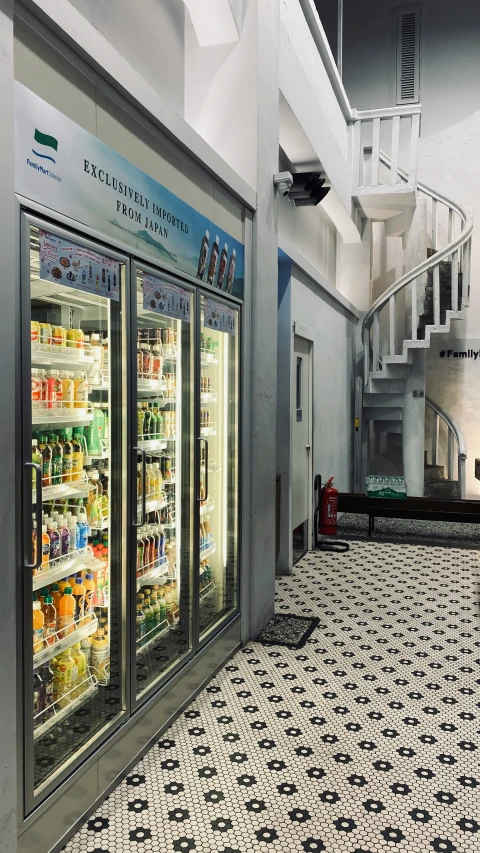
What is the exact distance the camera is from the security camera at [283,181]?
4.49m

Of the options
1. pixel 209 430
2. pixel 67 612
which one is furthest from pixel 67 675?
pixel 209 430

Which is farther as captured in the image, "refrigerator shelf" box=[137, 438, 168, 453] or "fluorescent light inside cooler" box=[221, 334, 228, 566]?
"fluorescent light inside cooler" box=[221, 334, 228, 566]

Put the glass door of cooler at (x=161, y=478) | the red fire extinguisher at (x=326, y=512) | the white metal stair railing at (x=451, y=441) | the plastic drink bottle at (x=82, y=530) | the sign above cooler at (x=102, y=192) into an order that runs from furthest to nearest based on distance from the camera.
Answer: the white metal stair railing at (x=451, y=441) → the red fire extinguisher at (x=326, y=512) → the glass door of cooler at (x=161, y=478) → the plastic drink bottle at (x=82, y=530) → the sign above cooler at (x=102, y=192)

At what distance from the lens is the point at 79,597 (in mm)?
2592

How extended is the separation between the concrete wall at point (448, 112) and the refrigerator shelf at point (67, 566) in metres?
8.59

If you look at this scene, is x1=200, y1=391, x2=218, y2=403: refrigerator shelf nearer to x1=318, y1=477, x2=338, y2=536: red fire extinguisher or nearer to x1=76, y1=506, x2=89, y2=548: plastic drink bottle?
x1=76, y1=506, x2=89, y2=548: plastic drink bottle

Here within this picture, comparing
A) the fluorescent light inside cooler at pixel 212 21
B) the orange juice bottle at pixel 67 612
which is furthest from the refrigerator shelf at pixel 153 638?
the fluorescent light inside cooler at pixel 212 21

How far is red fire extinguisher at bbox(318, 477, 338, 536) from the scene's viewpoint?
716 cm

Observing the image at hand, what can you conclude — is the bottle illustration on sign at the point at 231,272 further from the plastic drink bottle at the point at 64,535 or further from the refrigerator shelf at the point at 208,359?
the plastic drink bottle at the point at 64,535

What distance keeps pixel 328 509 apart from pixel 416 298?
3370 millimetres

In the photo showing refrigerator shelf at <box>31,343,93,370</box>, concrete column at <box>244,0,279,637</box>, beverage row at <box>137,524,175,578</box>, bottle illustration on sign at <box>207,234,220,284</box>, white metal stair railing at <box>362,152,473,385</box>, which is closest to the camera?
refrigerator shelf at <box>31,343,93,370</box>

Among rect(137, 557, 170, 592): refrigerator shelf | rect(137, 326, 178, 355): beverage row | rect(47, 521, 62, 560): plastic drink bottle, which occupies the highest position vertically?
rect(137, 326, 178, 355): beverage row

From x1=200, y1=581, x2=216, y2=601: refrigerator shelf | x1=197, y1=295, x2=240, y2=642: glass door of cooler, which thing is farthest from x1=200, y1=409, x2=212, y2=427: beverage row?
x1=200, y1=581, x2=216, y2=601: refrigerator shelf

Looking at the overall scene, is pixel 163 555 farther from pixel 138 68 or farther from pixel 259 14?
pixel 259 14
